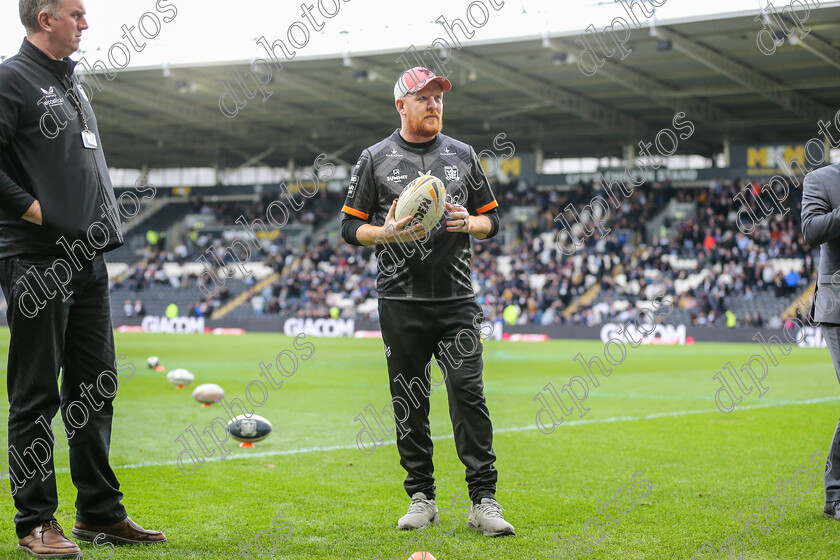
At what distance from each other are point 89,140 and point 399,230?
5.49 feet

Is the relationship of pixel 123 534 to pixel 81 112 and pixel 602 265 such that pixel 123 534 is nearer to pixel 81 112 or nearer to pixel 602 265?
pixel 81 112

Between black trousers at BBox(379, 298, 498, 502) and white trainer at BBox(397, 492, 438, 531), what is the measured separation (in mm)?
59

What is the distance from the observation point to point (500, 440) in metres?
8.97

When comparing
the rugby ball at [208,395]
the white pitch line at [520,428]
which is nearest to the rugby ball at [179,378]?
the rugby ball at [208,395]

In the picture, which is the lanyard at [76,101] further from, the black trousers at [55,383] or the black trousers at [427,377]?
the black trousers at [427,377]

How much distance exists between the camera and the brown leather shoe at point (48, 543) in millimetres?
4359

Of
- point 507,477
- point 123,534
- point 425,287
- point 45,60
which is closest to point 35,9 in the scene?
point 45,60

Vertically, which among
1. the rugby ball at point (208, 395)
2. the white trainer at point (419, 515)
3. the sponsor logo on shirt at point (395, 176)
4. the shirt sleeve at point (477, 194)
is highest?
the sponsor logo on shirt at point (395, 176)

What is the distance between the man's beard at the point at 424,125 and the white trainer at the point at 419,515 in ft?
6.82

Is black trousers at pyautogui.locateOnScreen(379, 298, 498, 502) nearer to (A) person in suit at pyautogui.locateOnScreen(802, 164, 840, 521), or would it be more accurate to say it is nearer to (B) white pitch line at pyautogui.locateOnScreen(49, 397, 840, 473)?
(A) person in suit at pyautogui.locateOnScreen(802, 164, 840, 521)

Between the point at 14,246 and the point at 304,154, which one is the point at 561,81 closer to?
the point at 304,154

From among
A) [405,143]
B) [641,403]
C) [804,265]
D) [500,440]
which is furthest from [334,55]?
[405,143]

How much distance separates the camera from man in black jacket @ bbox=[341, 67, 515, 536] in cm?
520

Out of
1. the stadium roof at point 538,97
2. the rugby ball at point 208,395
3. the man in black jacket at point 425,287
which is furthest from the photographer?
the stadium roof at point 538,97
